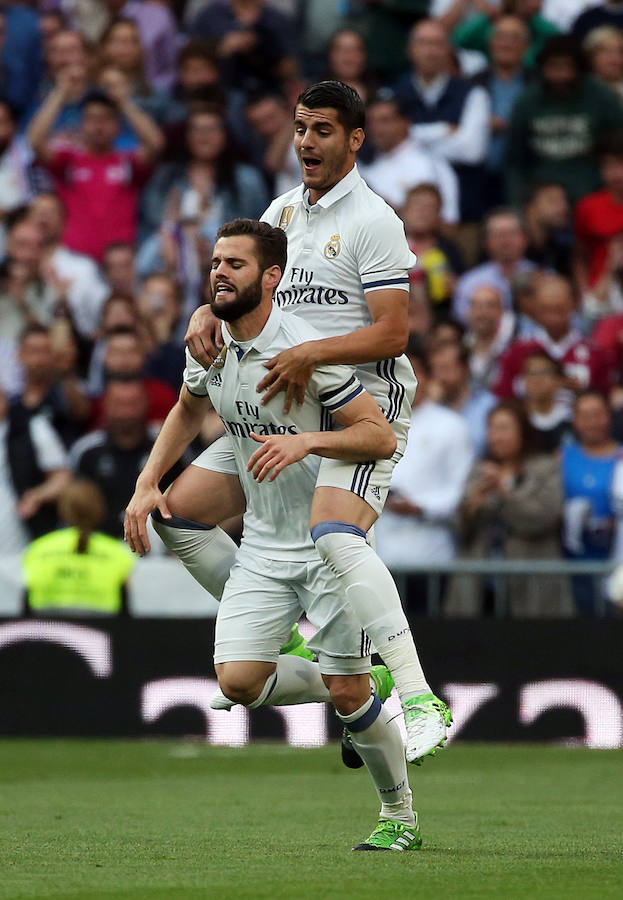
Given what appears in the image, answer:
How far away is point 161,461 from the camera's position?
6684 mm

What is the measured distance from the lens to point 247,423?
645 centimetres

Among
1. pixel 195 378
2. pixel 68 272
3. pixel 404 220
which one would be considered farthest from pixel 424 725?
pixel 68 272

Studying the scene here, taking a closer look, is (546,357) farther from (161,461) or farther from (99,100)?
(161,461)

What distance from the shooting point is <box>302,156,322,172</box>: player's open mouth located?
21.0 feet

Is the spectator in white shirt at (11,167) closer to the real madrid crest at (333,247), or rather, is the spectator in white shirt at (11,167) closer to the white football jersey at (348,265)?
the white football jersey at (348,265)

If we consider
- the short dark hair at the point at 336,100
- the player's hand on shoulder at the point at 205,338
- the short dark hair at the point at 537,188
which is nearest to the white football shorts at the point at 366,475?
the player's hand on shoulder at the point at 205,338

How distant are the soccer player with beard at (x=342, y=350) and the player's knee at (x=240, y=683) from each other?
1.87 feet

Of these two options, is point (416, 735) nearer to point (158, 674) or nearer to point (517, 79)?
point (158, 674)

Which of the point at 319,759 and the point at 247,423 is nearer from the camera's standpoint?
the point at 247,423

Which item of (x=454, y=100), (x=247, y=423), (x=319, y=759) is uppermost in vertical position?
(x=454, y=100)

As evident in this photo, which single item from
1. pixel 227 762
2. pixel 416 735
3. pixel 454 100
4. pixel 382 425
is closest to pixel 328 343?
pixel 382 425

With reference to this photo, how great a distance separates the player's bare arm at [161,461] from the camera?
6477 mm

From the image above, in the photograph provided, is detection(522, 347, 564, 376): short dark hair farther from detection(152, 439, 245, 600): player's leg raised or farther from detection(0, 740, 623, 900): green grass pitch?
detection(152, 439, 245, 600): player's leg raised

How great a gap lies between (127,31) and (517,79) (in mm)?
3414
